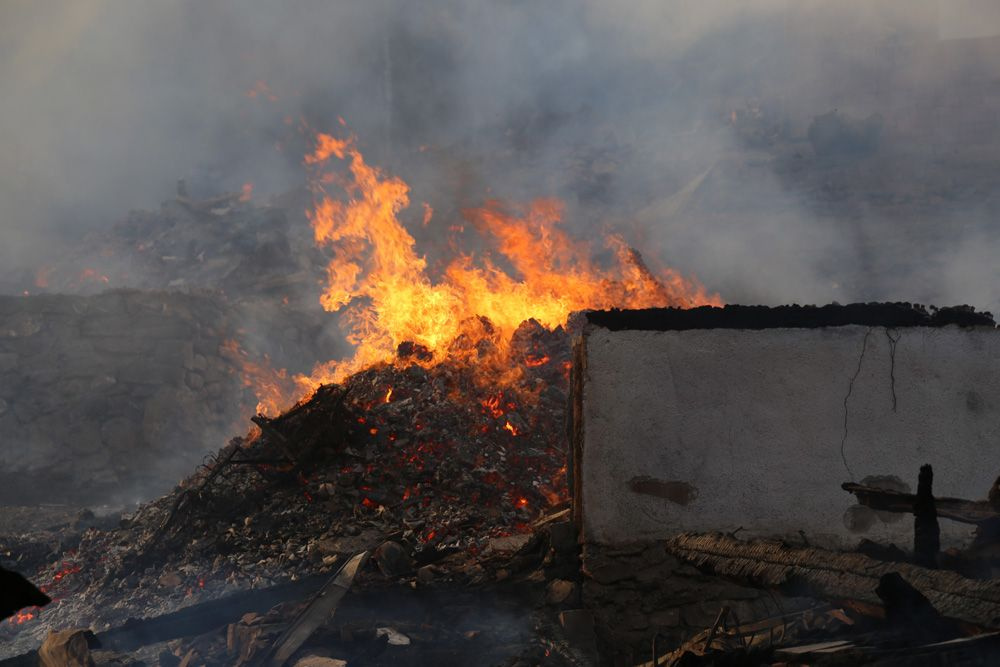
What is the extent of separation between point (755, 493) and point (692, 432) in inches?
29.5

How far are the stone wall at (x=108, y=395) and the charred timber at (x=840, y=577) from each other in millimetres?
23965

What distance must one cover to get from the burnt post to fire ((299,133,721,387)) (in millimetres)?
11343

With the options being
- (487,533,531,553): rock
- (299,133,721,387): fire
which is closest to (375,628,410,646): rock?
(487,533,531,553): rock

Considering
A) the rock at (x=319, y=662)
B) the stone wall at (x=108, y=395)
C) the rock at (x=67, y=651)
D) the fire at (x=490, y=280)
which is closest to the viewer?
the rock at (x=319, y=662)

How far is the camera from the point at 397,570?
880cm

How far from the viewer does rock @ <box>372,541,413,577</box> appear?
8797 mm

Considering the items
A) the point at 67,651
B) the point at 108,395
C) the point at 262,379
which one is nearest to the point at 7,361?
the point at 108,395

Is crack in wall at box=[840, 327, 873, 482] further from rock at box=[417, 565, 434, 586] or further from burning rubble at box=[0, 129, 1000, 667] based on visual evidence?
rock at box=[417, 565, 434, 586]

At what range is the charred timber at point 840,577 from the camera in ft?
9.46

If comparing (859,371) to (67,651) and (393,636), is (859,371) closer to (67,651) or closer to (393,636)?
(393,636)

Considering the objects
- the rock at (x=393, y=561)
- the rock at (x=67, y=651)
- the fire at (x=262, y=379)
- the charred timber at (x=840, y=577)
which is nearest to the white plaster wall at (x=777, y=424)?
the charred timber at (x=840, y=577)

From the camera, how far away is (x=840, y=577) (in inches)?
135

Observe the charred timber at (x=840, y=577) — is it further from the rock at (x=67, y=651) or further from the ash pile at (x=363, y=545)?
the rock at (x=67, y=651)

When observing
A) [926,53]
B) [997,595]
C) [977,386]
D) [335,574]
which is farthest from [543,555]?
[926,53]
